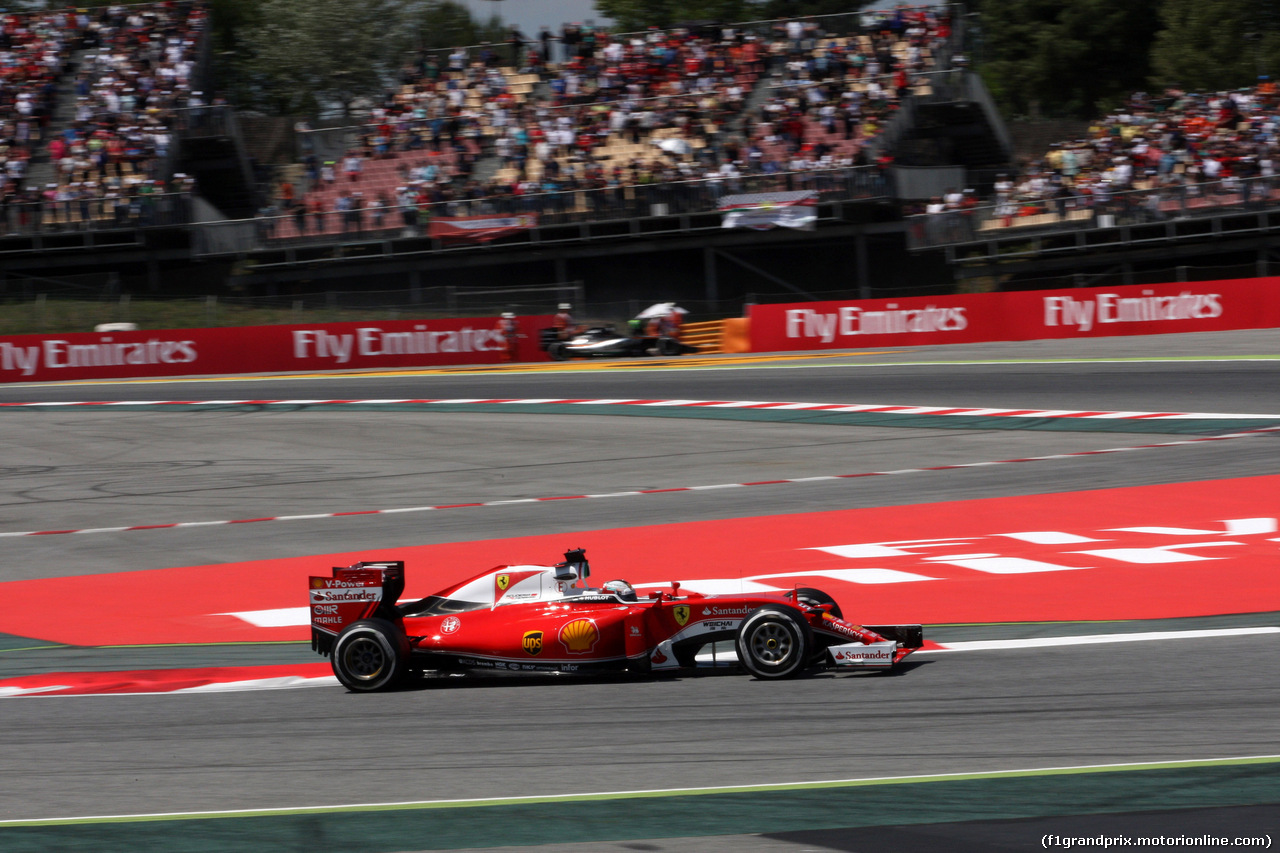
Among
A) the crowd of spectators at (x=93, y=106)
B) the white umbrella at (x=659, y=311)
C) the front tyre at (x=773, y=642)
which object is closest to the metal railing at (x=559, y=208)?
the crowd of spectators at (x=93, y=106)

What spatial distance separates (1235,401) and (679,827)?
16608 mm

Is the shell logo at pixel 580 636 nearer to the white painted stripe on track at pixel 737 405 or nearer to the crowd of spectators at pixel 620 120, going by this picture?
the white painted stripe on track at pixel 737 405

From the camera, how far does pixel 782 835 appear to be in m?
4.45

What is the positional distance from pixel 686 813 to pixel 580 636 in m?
2.43

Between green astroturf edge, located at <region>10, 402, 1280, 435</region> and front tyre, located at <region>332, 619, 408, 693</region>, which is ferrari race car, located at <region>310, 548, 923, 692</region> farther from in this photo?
green astroturf edge, located at <region>10, 402, 1280, 435</region>

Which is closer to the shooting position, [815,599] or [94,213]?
[815,599]

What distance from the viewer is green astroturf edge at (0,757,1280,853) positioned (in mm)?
4547

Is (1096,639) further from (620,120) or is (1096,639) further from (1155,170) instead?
(620,120)

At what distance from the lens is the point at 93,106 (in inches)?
1499

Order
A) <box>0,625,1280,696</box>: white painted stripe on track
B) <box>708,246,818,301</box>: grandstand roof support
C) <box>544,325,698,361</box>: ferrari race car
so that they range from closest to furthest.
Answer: <box>0,625,1280,696</box>: white painted stripe on track < <box>544,325,698,361</box>: ferrari race car < <box>708,246,818,301</box>: grandstand roof support

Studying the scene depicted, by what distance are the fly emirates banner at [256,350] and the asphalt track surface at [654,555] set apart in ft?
5.85

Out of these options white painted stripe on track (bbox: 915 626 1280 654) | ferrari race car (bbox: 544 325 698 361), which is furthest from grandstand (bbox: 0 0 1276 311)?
white painted stripe on track (bbox: 915 626 1280 654)

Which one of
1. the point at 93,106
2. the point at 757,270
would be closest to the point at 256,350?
the point at 93,106

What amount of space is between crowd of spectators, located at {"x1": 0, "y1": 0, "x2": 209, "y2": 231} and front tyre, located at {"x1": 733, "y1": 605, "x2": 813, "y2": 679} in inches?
1303
